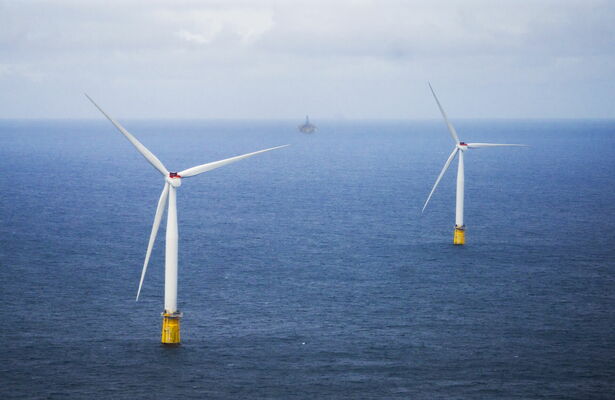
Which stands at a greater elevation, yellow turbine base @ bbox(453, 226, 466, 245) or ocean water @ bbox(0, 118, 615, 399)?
yellow turbine base @ bbox(453, 226, 466, 245)

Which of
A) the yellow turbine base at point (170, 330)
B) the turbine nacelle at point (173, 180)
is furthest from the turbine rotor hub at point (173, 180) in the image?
the yellow turbine base at point (170, 330)

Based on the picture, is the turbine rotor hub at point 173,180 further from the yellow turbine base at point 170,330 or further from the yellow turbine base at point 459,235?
the yellow turbine base at point 459,235

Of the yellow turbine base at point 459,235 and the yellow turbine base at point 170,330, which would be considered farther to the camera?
the yellow turbine base at point 459,235

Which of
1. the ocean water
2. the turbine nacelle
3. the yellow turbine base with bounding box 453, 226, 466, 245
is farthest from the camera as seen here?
the yellow turbine base with bounding box 453, 226, 466, 245

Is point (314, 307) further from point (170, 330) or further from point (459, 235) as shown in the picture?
point (459, 235)

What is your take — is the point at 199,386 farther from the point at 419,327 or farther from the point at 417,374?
the point at 419,327

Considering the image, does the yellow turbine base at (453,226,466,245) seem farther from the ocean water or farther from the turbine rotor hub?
the turbine rotor hub

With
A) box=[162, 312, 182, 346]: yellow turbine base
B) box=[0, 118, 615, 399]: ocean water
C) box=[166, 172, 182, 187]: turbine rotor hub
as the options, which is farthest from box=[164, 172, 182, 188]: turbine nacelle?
box=[0, 118, 615, 399]: ocean water

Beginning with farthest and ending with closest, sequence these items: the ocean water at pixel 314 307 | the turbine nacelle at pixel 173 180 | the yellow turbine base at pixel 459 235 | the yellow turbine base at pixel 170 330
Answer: the yellow turbine base at pixel 459 235 < the yellow turbine base at pixel 170 330 < the turbine nacelle at pixel 173 180 < the ocean water at pixel 314 307

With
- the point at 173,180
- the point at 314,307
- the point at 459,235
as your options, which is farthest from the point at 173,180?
the point at 459,235

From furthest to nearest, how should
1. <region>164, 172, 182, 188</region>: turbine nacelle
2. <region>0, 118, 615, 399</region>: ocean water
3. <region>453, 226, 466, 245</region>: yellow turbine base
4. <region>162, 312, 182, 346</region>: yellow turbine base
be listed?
<region>453, 226, 466, 245</region>: yellow turbine base < <region>162, 312, 182, 346</region>: yellow turbine base < <region>164, 172, 182, 188</region>: turbine nacelle < <region>0, 118, 615, 399</region>: ocean water
